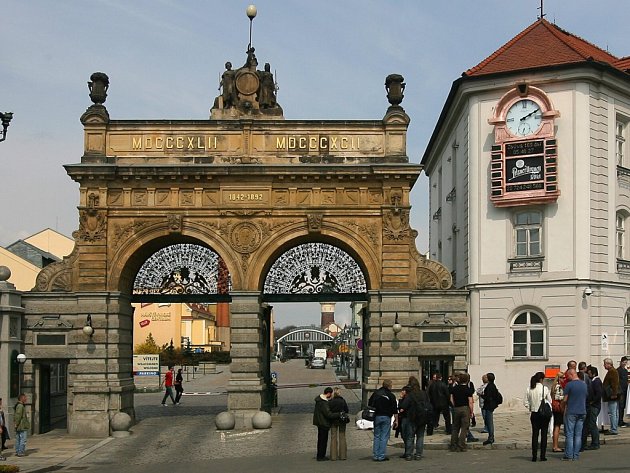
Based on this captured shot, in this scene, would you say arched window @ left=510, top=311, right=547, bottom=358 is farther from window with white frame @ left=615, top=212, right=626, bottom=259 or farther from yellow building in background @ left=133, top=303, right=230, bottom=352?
yellow building in background @ left=133, top=303, right=230, bottom=352

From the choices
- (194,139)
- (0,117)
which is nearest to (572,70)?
(194,139)

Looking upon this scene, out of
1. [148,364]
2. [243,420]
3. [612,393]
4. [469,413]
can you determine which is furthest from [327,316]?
[469,413]

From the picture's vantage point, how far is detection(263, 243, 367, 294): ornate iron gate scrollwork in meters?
28.6

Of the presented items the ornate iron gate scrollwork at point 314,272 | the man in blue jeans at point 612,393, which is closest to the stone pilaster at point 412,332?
the ornate iron gate scrollwork at point 314,272

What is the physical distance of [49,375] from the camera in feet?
92.0

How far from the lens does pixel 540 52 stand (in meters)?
29.5

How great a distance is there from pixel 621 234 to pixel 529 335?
4046 millimetres

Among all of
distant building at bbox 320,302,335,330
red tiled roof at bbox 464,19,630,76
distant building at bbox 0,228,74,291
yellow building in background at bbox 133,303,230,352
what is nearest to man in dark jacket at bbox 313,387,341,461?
red tiled roof at bbox 464,19,630,76

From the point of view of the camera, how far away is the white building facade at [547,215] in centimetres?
2753

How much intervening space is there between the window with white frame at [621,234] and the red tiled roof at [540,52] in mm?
4594

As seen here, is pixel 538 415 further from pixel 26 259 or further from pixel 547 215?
pixel 26 259

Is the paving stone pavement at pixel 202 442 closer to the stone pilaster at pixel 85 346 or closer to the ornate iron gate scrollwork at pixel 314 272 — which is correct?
the stone pilaster at pixel 85 346

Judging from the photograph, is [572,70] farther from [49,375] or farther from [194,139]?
[49,375]

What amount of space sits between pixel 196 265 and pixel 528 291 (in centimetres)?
945
